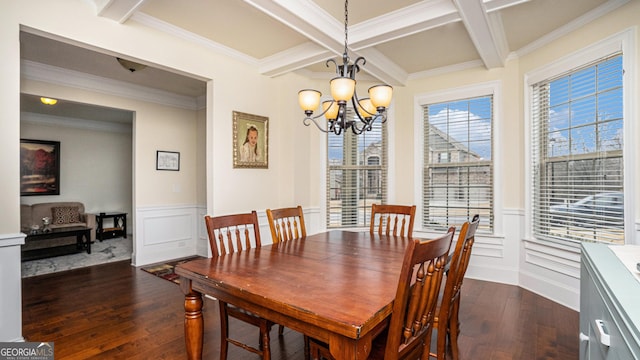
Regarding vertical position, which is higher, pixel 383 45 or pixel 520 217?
pixel 383 45

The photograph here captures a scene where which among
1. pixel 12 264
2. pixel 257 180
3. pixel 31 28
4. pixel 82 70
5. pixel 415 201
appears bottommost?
pixel 12 264

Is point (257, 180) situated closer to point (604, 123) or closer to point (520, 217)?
point (520, 217)

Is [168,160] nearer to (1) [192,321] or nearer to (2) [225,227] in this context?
(2) [225,227]

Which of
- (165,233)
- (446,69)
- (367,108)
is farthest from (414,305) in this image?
(165,233)

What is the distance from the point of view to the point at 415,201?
431cm

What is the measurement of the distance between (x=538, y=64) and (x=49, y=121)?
799 cm

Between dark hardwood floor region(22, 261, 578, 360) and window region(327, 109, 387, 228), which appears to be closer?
dark hardwood floor region(22, 261, 578, 360)

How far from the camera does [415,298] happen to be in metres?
1.33

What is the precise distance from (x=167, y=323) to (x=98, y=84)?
10.8ft

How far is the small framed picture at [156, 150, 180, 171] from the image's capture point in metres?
4.85

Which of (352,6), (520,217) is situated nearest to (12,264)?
(352,6)

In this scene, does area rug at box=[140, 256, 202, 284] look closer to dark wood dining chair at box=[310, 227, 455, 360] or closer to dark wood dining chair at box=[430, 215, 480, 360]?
dark wood dining chair at box=[310, 227, 455, 360]

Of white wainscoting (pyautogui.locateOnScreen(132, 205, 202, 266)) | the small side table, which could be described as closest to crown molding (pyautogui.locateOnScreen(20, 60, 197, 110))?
white wainscoting (pyautogui.locateOnScreen(132, 205, 202, 266))

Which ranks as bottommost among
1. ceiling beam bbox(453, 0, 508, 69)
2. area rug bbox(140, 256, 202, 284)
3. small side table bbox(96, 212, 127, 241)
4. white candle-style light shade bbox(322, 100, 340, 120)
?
area rug bbox(140, 256, 202, 284)
